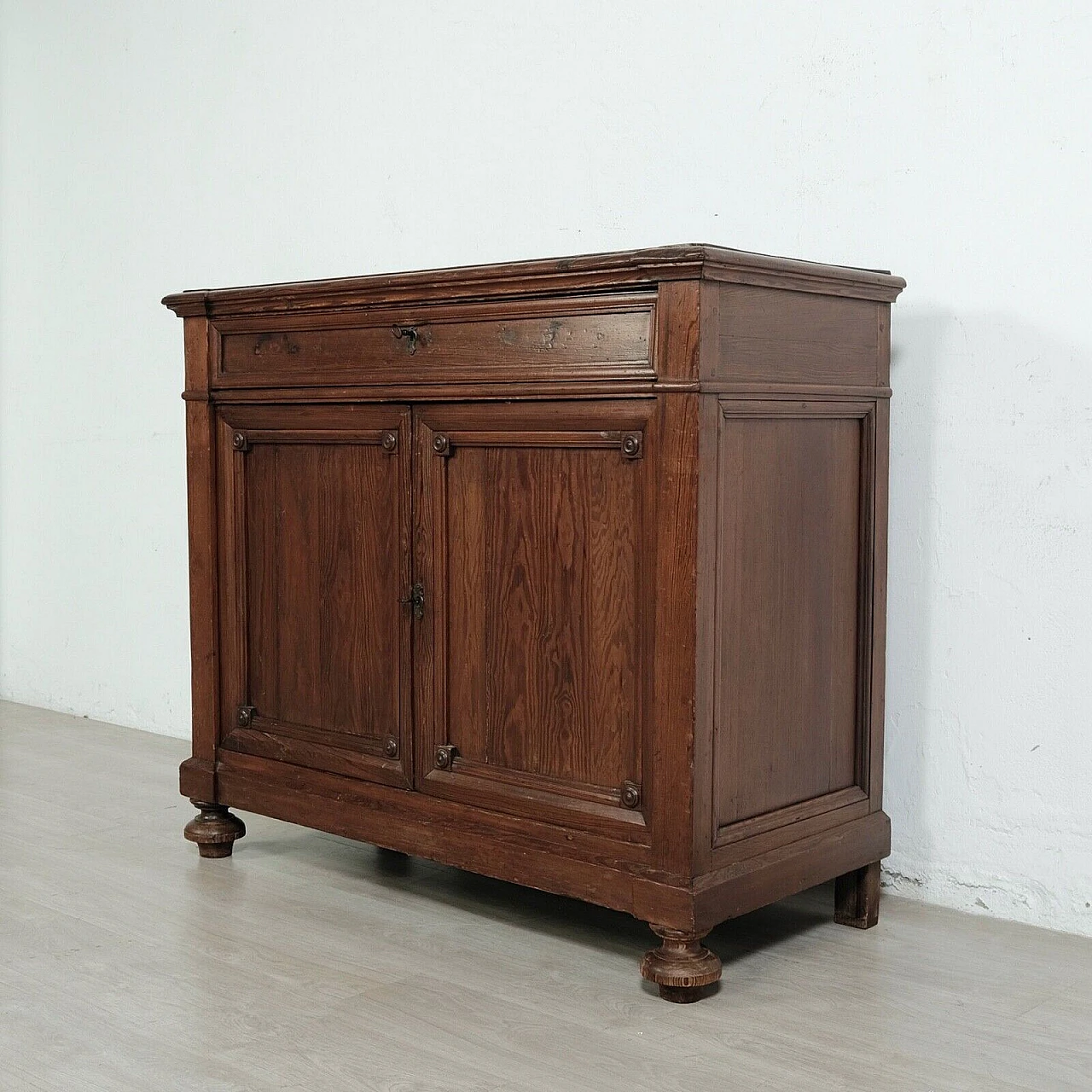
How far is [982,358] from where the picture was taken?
104 inches

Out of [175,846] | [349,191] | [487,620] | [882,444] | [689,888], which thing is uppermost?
[349,191]

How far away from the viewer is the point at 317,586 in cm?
277

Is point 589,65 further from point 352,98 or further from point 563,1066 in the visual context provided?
point 563,1066

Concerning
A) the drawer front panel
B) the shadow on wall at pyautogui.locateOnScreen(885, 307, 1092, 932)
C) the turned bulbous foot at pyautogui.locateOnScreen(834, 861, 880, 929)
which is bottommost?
the turned bulbous foot at pyautogui.locateOnScreen(834, 861, 880, 929)

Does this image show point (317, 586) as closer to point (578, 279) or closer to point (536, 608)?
point (536, 608)

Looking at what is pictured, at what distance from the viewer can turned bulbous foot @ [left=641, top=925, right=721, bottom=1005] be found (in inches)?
86.3

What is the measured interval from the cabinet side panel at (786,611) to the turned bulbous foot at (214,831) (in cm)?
119

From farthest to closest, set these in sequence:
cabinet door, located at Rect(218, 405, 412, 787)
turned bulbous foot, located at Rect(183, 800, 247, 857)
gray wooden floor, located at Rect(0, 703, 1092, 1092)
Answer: turned bulbous foot, located at Rect(183, 800, 247, 857) → cabinet door, located at Rect(218, 405, 412, 787) → gray wooden floor, located at Rect(0, 703, 1092, 1092)

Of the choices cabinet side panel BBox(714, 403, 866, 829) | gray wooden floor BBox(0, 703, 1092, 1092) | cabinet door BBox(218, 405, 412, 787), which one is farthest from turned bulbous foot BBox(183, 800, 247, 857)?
cabinet side panel BBox(714, 403, 866, 829)

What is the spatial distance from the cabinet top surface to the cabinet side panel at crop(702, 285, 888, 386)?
0.02 m

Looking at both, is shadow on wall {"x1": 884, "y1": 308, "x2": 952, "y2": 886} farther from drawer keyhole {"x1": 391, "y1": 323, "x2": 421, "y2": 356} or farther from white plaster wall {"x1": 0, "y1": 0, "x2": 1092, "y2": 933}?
drawer keyhole {"x1": 391, "y1": 323, "x2": 421, "y2": 356}

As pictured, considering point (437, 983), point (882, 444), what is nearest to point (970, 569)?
point (882, 444)

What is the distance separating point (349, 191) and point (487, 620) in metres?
1.68

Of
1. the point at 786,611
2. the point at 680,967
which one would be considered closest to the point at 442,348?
the point at 786,611
